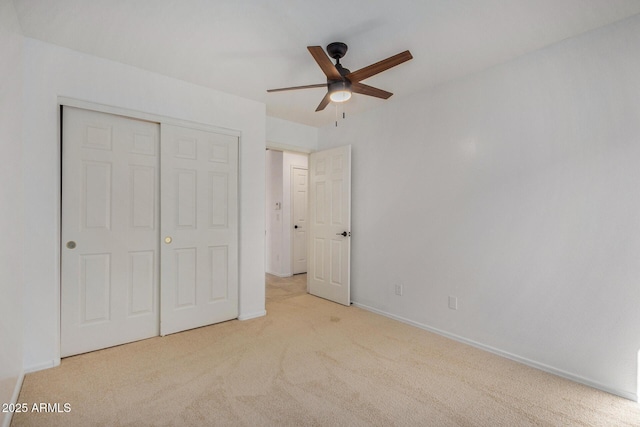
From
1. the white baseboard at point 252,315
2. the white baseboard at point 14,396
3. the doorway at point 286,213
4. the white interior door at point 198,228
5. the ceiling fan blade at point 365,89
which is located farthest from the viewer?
the doorway at point 286,213

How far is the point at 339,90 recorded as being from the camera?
92.1 inches

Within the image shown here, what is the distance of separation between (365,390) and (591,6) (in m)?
2.93

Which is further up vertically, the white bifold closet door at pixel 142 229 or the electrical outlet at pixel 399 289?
the white bifold closet door at pixel 142 229

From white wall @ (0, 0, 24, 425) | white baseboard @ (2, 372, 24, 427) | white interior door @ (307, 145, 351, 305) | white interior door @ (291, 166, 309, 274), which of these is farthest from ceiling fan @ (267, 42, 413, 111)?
white interior door @ (291, 166, 309, 274)

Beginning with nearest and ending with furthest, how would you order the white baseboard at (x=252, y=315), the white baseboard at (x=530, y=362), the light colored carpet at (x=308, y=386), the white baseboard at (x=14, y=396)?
the white baseboard at (x=14, y=396) < the light colored carpet at (x=308, y=386) < the white baseboard at (x=530, y=362) < the white baseboard at (x=252, y=315)

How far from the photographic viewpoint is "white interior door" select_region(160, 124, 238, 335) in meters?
3.04

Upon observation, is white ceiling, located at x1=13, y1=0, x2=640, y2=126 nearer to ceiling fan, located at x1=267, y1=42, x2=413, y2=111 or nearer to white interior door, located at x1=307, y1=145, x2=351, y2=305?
ceiling fan, located at x1=267, y1=42, x2=413, y2=111

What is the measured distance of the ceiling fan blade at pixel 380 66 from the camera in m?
2.01

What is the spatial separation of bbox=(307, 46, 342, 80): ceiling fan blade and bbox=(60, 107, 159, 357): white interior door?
1.85 metres

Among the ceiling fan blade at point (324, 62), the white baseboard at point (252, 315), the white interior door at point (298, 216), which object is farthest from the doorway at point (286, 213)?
the ceiling fan blade at point (324, 62)

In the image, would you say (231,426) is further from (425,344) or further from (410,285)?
(410,285)

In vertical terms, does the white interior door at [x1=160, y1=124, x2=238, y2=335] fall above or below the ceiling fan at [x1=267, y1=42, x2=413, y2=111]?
below

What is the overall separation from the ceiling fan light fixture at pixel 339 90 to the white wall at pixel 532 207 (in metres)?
1.28

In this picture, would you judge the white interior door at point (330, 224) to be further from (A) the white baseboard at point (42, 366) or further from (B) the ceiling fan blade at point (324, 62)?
(A) the white baseboard at point (42, 366)
